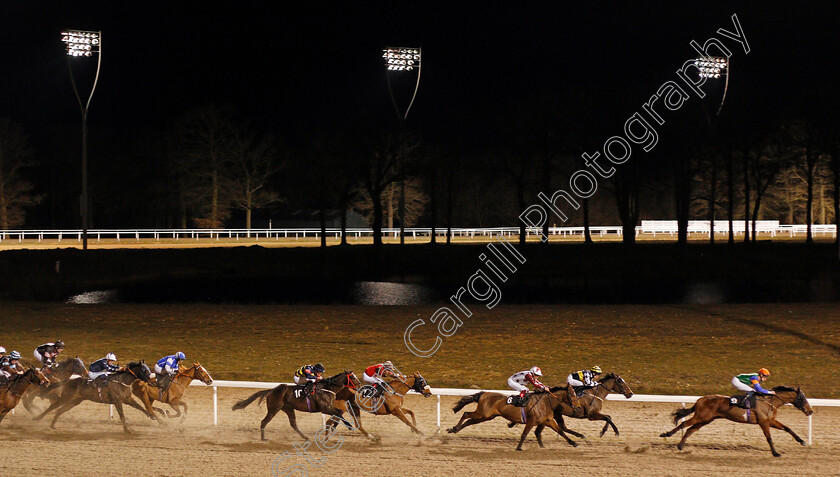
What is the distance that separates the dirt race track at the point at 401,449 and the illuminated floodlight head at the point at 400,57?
3841 cm

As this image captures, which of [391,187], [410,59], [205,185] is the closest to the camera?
[410,59]

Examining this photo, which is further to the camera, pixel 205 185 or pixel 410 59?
pixel 205 185

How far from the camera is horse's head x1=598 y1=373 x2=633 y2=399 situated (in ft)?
27.7

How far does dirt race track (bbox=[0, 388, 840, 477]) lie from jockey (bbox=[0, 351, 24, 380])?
704 mm

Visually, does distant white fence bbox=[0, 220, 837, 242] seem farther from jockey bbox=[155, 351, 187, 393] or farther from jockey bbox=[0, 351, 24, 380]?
jockey bbox=[155, 351, 187, 393]

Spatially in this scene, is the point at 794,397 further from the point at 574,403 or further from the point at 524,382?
the point at 524,382

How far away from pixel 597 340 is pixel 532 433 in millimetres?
6978

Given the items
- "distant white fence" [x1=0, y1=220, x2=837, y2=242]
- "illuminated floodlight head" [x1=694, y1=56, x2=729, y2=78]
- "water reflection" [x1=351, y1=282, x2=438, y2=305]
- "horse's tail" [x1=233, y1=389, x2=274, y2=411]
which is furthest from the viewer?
"distant white fence" [x1=0, y1=220, x2=837, y2=242]

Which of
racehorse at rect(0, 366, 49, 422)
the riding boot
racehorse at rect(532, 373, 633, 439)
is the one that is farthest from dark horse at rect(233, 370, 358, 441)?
racehorse at rect(0, 366, 49, 422)

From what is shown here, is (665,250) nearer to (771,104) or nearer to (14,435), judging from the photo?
(771,104)

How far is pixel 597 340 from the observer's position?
15.8 meters

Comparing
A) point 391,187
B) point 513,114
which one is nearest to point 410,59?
point 513,114

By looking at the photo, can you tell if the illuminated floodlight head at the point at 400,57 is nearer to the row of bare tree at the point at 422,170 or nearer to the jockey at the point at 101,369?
the row of bare tree at the point at 422,170

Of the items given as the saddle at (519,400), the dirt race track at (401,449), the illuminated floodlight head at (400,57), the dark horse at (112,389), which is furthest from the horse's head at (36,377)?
the illuminated floodlight head at (400,57)
